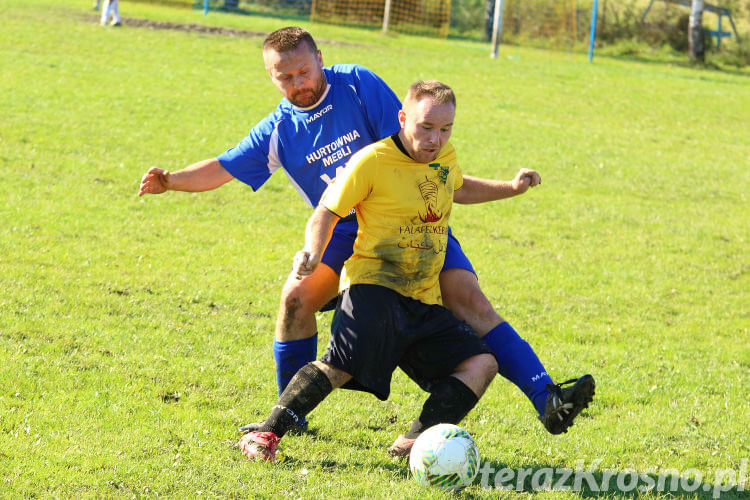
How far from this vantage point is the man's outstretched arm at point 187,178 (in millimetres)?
5223

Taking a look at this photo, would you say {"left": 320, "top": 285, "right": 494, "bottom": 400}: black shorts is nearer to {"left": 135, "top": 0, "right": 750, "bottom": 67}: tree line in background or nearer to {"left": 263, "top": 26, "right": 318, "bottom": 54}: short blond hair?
{"left": 263, "top": 26, "right": 318, "bottom": 54}: short blond hair

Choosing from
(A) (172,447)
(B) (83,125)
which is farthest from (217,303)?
(B) (83,125)

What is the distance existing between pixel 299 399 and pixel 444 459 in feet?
2.71

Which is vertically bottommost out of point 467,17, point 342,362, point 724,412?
point 724,412

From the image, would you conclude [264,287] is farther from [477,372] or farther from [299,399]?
[477,372]

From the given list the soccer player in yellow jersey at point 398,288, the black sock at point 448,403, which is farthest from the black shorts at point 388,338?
the black sock at point 448,403

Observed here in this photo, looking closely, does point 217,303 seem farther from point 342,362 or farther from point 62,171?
point 62,171

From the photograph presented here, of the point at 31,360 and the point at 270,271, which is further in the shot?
the point at 270,271

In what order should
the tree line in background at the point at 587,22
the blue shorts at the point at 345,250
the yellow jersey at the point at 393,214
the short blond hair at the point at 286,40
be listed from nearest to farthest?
the yellow jersey at the point at 393,214 < the short blond hair at the point at 286,40 < the blue shorts at the point at 345,250 < the tree line in background at the point at 587,22

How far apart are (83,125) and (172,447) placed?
32.5ft

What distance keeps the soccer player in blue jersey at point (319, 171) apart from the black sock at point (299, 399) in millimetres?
324

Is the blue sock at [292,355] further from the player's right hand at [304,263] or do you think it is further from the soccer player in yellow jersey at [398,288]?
the player's right hand at [304,263]

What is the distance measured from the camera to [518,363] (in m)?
5.08

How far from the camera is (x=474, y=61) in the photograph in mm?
24281
